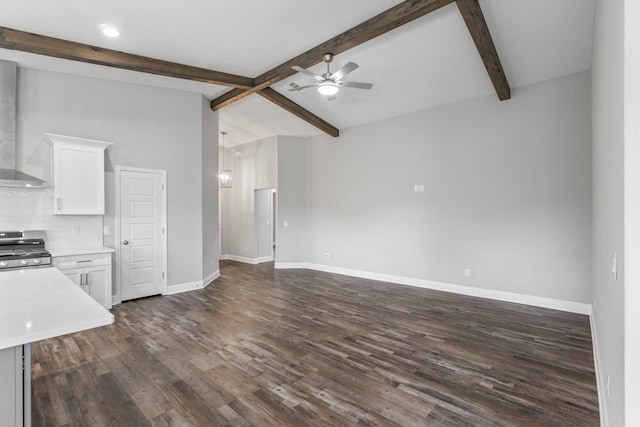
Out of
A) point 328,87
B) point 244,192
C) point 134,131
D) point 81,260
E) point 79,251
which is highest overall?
point 328,87

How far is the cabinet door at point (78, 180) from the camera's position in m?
4.26

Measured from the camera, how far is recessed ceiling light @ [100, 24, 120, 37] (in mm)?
3562

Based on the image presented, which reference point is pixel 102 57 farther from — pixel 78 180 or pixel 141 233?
pixel 141 233

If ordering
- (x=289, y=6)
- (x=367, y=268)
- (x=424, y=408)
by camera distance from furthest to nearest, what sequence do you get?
1. (x=367, y=268)
2. (x=289, y=6)
3. (x=424, y=408)

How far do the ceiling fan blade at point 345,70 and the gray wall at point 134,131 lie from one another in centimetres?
299

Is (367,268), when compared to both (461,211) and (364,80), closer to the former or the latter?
(461,211)

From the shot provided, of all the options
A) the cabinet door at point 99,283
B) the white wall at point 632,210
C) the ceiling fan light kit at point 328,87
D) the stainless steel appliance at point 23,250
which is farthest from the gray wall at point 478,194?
the stainless steel appliance at point 23,250

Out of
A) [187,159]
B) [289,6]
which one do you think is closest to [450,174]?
[289,6]

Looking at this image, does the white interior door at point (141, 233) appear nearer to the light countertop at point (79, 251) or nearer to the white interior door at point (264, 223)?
the light countertop at point (79, 251)

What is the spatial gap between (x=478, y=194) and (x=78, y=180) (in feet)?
20.1

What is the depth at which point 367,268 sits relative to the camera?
264 inches

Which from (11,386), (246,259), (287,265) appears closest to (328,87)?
(11,386)

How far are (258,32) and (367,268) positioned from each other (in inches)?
Answer: 189

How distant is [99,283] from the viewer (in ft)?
14.6
